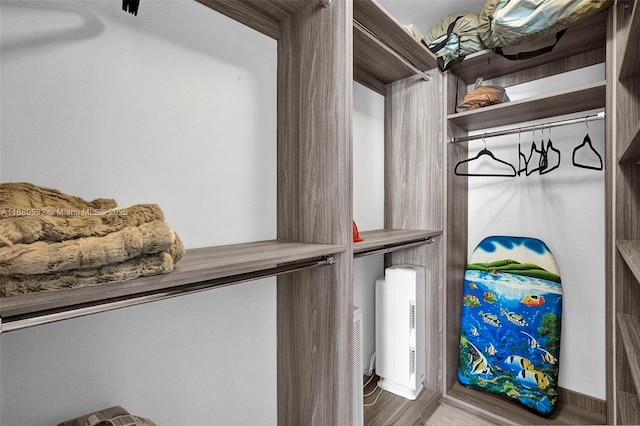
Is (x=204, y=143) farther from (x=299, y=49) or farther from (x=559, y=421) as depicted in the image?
(x=559, y=421)

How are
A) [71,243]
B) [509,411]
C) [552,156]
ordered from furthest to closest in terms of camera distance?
[552,156], [509,411], [71,243]

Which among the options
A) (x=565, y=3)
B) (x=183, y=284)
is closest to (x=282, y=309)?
(x=183, y=284)

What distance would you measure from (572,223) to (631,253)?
0.79 metres

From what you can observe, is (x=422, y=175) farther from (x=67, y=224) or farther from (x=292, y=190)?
(x=67, y=224)

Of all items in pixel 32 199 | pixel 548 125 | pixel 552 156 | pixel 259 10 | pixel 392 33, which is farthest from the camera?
pixel 552 156

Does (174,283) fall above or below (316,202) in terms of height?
below

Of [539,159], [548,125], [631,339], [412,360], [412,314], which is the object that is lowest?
[412,360]

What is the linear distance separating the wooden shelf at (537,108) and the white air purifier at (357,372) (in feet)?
4.05

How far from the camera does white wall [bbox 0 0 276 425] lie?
77 cm

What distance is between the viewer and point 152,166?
958 millimetres

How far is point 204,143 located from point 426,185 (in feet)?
4.15

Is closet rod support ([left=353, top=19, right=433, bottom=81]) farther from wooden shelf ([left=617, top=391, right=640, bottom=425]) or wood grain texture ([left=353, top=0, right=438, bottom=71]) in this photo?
wooden shelf ([left=617, top=391, right=640, bottom=425])

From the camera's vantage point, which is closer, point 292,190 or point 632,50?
point 632,50

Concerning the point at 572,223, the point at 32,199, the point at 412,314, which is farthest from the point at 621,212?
the point at 32,199
